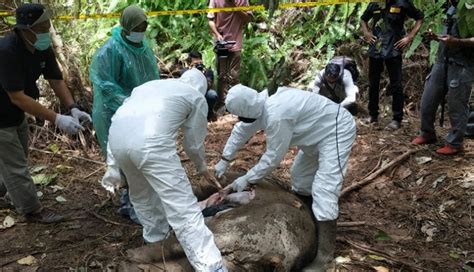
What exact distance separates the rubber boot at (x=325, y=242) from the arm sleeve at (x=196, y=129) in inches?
46.2

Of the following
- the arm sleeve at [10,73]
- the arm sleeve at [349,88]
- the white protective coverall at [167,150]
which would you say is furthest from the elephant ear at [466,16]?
the arm sleeve at [10,73]

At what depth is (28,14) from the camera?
13.0 feet

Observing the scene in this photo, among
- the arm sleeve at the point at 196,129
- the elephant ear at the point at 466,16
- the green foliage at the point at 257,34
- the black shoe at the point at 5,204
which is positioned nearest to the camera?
the elephant ear at the point at 466,16

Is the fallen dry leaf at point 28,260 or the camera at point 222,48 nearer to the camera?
the fallen dry leaf at point 28,260

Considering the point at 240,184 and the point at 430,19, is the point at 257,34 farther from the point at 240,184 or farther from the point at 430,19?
the point at 240,184

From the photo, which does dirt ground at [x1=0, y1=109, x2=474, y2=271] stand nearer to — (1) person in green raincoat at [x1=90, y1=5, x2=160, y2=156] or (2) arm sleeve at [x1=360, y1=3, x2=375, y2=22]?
(1) person in green raincoat at [x1=90, y1=5, x2=160, y2=156]

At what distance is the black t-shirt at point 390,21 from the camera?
605 cm

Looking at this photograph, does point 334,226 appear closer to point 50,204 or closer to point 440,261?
point 440,261

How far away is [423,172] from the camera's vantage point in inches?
211

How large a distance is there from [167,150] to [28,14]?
1.77m

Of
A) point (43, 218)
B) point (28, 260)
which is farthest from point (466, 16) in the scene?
point (43, 218)

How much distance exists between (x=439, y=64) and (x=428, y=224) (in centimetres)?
196

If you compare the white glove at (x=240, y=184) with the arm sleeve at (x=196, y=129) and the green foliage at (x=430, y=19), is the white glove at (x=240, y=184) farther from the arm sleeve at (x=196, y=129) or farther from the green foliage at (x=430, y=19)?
the green foliage at (x=430, y=19)

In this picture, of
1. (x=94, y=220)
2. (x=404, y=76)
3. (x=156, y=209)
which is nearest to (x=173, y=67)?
(x=404, y=76)
